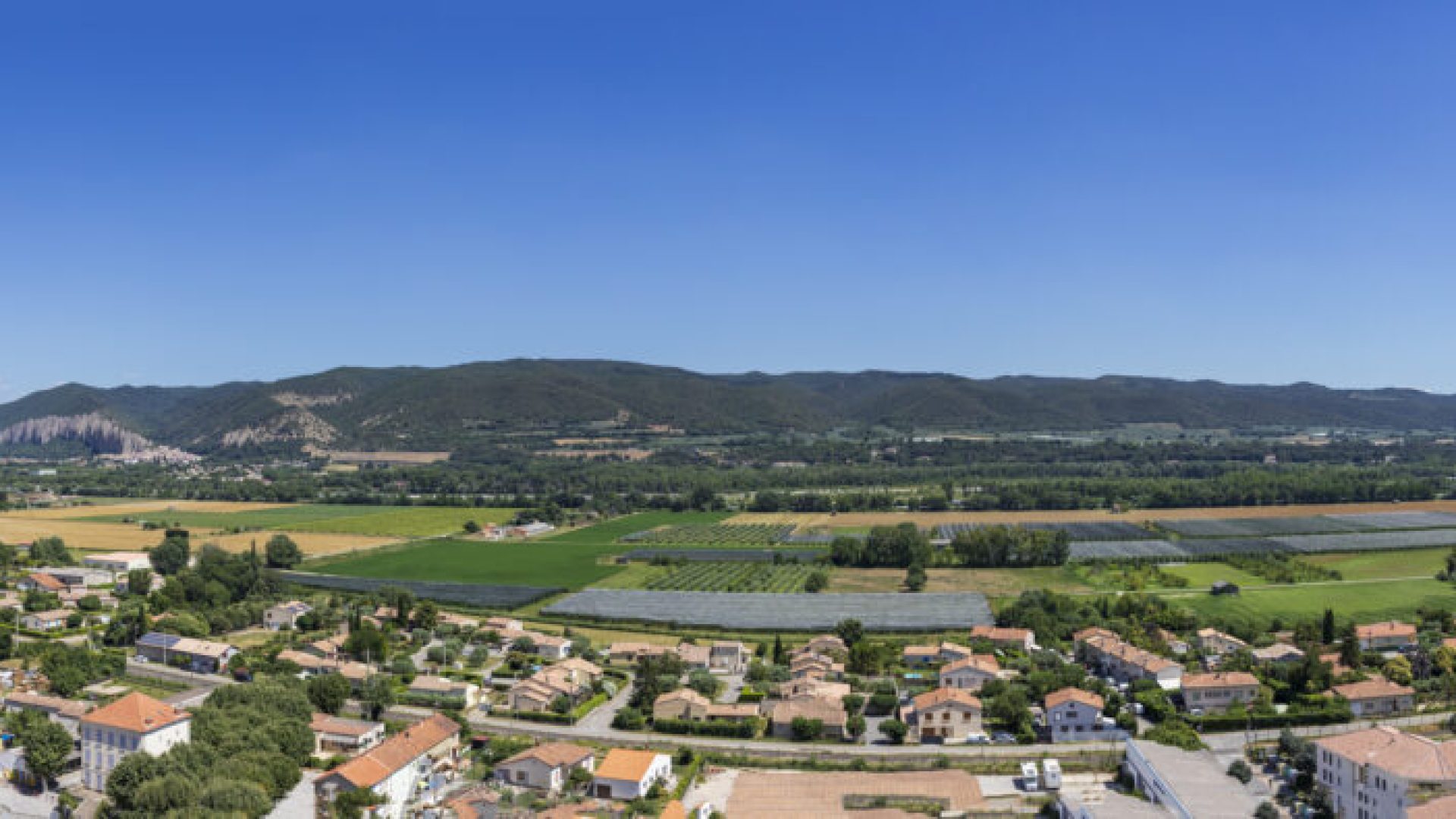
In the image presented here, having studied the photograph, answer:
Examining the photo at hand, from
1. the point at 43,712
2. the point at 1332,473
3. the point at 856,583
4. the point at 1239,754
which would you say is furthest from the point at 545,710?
the point at 1332,473

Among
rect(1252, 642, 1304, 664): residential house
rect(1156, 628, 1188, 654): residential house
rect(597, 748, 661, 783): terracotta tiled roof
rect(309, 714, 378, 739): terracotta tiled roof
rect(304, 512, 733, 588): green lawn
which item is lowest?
rect(304, 512, 733, 588): green lawn

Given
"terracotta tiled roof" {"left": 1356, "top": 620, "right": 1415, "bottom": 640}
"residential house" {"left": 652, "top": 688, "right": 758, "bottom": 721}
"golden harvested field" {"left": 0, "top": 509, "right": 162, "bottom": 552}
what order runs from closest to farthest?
1. "residential house" {"left": 652, "top": 688, "right": 758, "bottom": 721}
2. "terracotta tiled roof" {"left": 1356, "top": 620, "right": 1415, "bottom": 640}
3. "golden harvested field" {"left": 0, "top": 509, "right": 162, "bottom": 552}

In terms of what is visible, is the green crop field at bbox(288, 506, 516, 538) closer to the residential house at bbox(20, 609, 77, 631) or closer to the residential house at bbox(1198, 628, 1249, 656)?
the residential house at bbox(20, 609, 77, 631)

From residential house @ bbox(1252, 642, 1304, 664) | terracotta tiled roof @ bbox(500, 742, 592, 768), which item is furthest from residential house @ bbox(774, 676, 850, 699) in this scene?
residential house @ bbox(1252, 642, 1304, 664)

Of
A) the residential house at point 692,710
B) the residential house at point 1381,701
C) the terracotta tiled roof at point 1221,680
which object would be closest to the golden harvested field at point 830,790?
the residential house at point 692,710

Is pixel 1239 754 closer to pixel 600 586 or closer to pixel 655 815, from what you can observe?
pixel 655 815

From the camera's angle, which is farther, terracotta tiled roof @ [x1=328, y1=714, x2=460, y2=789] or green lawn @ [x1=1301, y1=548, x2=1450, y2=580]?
green lawn @ [x1=1301, y1=548, x2=1450, y2=580]

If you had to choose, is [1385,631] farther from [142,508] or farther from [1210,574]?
[142,508]
